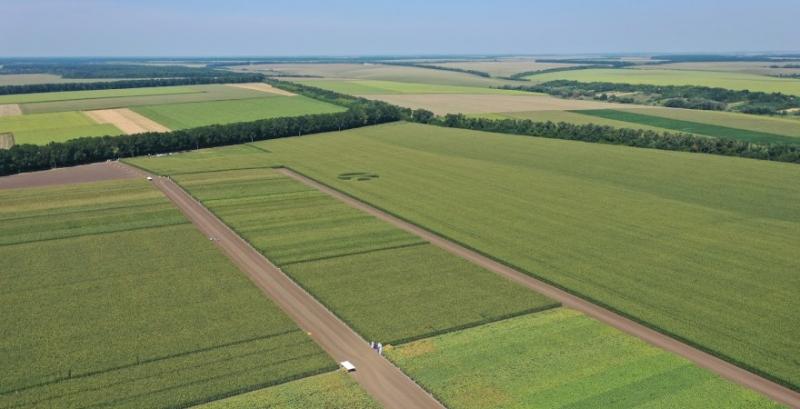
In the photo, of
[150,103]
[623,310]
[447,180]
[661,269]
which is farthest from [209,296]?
[150,103]

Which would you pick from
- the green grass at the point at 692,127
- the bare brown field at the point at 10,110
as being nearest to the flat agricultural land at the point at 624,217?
the green grass at the point at 692,127

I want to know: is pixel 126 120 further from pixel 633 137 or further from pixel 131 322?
pixel 633 137

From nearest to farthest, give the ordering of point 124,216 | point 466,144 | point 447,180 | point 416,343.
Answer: point 416,343, point 124,216, point 447,180, point 466,144

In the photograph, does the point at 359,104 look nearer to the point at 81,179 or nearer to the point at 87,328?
the point at 81,179

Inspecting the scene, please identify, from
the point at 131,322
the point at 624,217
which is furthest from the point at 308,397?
the point at 624,217

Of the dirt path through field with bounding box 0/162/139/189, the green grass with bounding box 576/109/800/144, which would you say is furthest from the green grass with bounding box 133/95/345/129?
the green grass with bounding box 576/109/800/144

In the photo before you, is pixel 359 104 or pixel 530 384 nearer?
pixel 530 384
